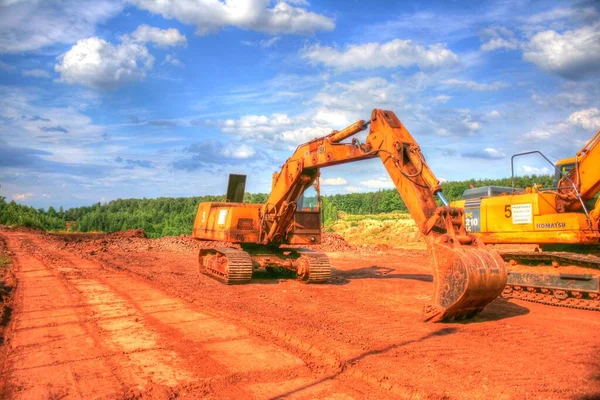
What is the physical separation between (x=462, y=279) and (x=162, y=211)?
58113 millimetres

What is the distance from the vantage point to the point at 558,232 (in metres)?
9.74

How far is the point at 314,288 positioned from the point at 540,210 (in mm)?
5311

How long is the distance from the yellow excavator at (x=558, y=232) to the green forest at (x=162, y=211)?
28.6 meters

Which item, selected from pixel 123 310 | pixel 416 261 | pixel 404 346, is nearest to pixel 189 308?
pixel 123 310

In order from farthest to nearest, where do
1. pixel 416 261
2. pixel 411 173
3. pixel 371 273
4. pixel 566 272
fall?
1. pixel 416 261
2. pixel 371 273
3. pixel 566 272
4. pixel 411 173

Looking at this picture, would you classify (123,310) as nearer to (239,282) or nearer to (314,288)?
(239,282)

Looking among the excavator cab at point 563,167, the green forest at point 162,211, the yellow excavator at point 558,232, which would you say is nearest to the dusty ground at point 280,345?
the yellow excavator at point 558,232

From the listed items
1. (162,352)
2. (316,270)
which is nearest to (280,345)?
(162,352)

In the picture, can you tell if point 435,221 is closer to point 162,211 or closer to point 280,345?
point 280,345

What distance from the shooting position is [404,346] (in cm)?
630

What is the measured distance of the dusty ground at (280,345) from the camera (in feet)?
16.1

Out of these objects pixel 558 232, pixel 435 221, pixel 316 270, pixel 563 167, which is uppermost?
pixel 563 167

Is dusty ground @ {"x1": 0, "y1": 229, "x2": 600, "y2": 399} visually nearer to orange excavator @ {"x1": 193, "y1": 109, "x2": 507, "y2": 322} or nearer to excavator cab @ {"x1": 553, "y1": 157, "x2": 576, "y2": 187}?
orange excavator @ {"x1": 193, "y1": 109, "x2": 507, "y2": 322}

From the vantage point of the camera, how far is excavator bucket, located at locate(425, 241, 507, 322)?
694 centimetres
